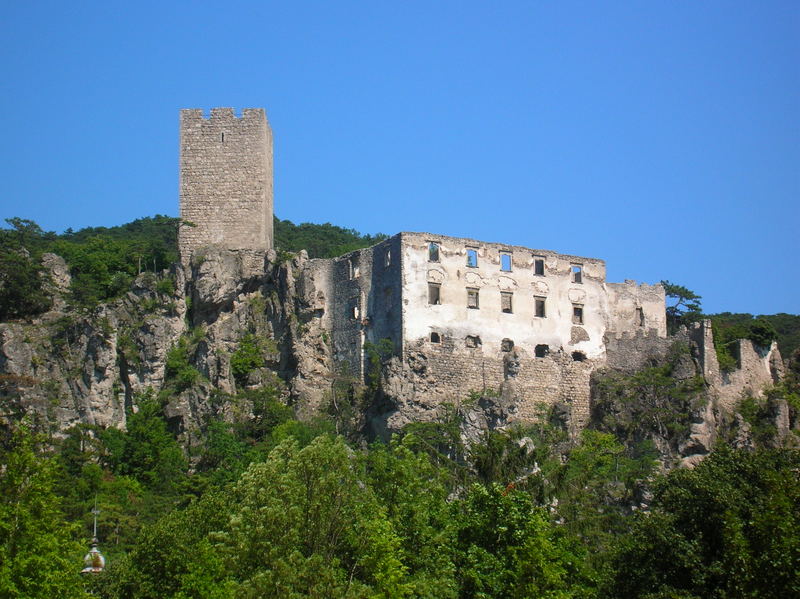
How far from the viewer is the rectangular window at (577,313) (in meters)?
61.8

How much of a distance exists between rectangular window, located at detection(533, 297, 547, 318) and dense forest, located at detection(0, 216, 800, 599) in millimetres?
4579

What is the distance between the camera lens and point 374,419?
188 feet

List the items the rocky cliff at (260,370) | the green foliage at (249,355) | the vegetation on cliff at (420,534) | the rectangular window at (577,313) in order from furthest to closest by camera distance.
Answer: the rectangular window at (577,313), the green foliage at (249,355), the rocky cliff at (260,370), the vegetation on cliff at (420,534)

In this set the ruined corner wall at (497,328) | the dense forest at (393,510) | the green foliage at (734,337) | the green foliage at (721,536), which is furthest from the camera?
the green foliage at (734,337)

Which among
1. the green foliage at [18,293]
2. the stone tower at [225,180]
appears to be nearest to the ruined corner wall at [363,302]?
the stone tower at [225,180]

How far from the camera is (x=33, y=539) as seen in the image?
119 ft

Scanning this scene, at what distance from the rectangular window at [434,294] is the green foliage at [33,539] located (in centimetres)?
2260

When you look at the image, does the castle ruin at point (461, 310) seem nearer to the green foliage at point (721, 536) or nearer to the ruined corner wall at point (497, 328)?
the ruined corner wall at point (497, 328)

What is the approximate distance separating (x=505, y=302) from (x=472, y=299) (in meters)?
1.65

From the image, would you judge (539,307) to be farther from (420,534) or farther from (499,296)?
(420,534)

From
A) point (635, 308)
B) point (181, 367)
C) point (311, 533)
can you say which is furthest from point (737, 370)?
point (311, 533)

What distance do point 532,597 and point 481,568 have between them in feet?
8.61

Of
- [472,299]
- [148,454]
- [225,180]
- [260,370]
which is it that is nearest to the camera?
[148,454]

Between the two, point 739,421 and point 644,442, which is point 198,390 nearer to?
point 644,442
